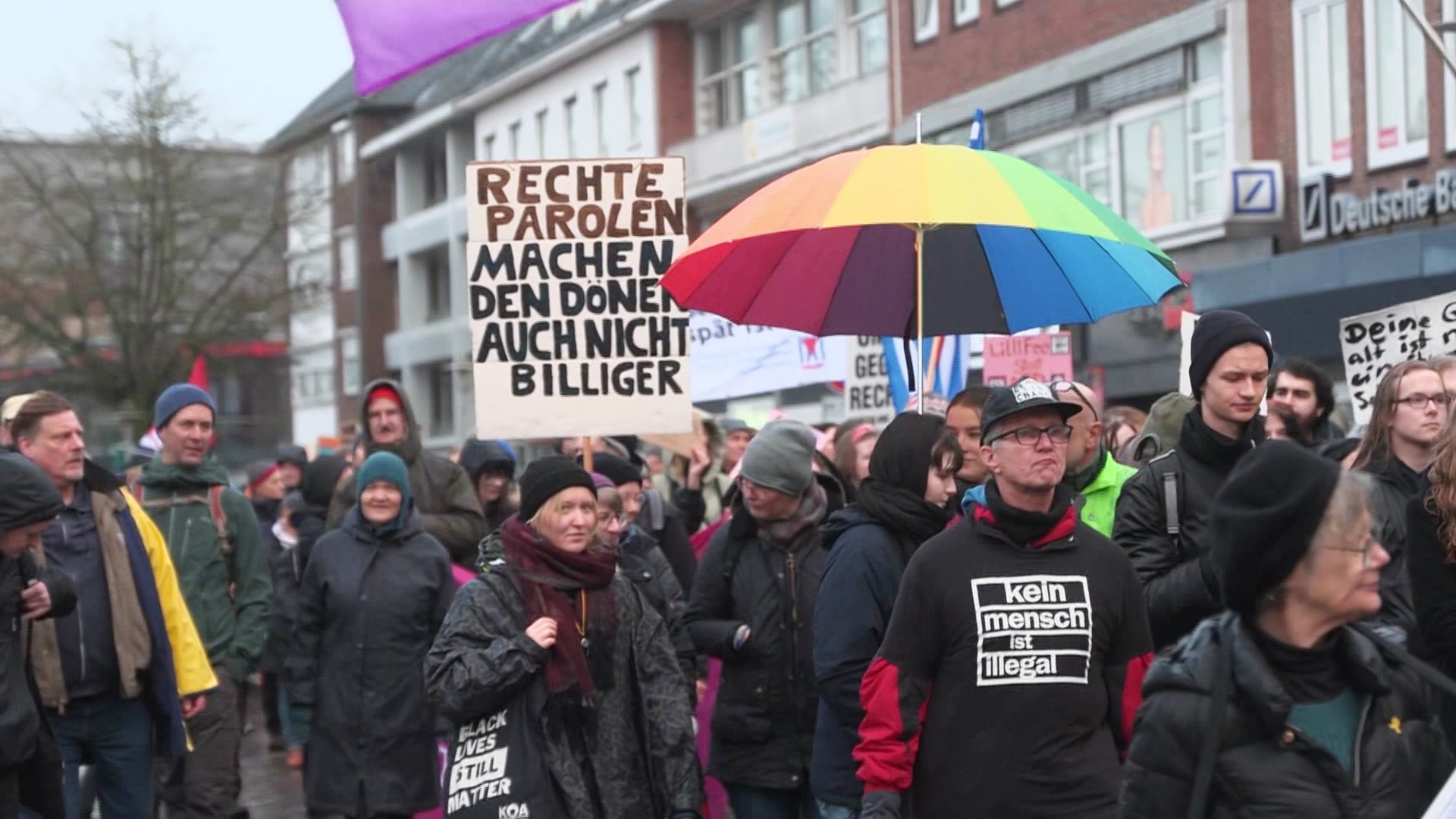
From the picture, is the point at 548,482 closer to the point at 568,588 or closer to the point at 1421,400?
the point at 568,588

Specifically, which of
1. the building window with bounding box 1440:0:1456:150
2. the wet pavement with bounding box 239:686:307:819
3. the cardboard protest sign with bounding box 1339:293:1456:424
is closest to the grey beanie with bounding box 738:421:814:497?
the cardboard protest sign with bounding box 1339:293:1456:424

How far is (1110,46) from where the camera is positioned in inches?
1163

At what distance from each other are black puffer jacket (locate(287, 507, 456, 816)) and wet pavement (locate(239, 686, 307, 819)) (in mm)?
2505

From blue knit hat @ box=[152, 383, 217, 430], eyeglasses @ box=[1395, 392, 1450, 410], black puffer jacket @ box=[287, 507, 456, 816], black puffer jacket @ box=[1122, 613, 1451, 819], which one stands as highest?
blue knit hat @ box=[152, 383, 217, 430]

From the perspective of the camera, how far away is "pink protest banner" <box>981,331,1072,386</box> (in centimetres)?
1519

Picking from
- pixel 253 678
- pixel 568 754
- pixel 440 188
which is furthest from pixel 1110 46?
pixel 440 188

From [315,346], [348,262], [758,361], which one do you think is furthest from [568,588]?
[315,346]

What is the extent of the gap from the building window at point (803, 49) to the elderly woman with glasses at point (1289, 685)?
3538 centimetres

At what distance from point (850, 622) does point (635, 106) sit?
41.5m

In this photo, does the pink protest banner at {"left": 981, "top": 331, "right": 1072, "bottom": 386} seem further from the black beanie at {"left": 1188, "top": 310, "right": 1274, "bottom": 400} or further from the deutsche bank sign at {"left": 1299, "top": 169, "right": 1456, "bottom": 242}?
the deutsche bank sign at {"left": 1299, "top": 169, "right": 1456, "bottom": 242}

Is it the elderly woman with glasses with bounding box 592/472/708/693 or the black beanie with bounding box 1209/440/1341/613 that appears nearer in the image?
the black beanie with bounding box 1209/440/1341/613

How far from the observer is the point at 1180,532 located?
5.83m

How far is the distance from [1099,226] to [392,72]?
15.2ft

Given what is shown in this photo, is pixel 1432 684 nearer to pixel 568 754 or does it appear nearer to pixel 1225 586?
pixel 1225 586
